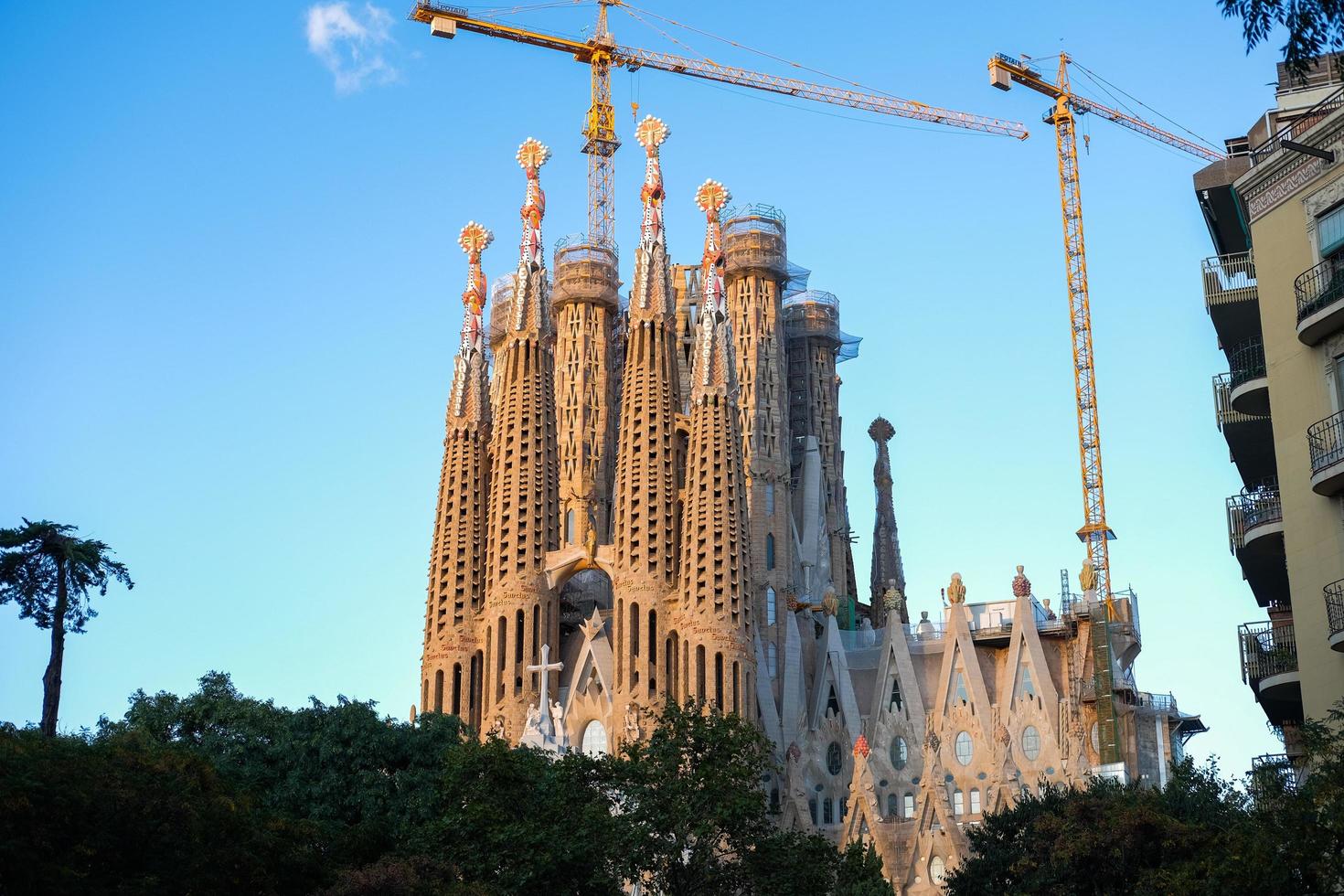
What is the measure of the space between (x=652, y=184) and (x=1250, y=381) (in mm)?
45910

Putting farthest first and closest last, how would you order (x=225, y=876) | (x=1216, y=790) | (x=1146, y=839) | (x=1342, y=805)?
(x=1216, y=790)
(x=1146, y=839)
(x=225, y=876)
(x=1342, y=805)

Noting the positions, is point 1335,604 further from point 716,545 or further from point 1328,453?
point 716,545

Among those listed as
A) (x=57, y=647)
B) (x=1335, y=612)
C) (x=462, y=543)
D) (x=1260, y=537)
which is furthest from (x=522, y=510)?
(x=1335, y=612)

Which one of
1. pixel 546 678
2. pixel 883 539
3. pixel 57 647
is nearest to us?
pixel 57 647

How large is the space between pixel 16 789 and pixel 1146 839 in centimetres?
1875

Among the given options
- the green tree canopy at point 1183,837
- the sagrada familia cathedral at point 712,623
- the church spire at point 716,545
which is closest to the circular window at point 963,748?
the sagrada familia cathedral at point 712,623

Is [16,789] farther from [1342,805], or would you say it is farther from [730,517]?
[730,517]

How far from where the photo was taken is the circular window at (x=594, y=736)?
222 ft

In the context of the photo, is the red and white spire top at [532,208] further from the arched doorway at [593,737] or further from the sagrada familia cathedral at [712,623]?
the arched doorway at [593,737]

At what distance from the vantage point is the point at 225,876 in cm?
2994

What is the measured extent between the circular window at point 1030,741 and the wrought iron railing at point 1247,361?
1489 inches

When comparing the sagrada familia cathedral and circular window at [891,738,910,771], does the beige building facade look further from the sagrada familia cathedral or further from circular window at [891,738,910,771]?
circular window at [891,738,910,771]

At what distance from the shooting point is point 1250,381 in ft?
92.7

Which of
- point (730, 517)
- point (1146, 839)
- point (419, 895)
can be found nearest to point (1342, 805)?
point (1146, 839)
